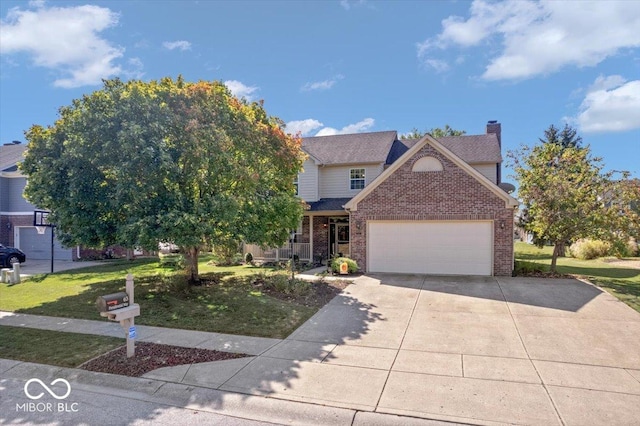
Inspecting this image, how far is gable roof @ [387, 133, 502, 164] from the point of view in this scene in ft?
64.8

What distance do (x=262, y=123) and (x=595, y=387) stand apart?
11.4m

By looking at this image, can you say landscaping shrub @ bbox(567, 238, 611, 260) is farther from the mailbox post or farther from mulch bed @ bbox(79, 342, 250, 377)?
the mailbox post

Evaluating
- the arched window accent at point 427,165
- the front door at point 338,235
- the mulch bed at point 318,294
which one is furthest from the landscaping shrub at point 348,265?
A: the arched window accent at point 427,165

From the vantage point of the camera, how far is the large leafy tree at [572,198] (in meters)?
14.0

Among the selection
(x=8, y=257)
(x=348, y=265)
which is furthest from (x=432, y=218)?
(x=8, y=257)

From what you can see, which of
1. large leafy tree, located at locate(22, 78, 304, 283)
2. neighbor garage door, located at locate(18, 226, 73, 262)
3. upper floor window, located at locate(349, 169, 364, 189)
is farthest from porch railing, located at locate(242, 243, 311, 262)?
neighbor garage door, located at locate(18, 226, 73, 262)

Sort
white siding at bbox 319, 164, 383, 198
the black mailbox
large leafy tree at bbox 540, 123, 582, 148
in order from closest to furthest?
the black mailbox → white siding at bbox 319, 164, 383, 198 → large leafy tree at bbox 540, 123, 582, 148

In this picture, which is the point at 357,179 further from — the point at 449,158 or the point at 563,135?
the point at 563,135

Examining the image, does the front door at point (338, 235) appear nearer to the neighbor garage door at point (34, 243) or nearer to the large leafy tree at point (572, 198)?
the large leafy tree at point (572, 198)

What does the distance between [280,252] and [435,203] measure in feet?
29.5

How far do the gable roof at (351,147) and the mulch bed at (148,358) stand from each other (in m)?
14.3
